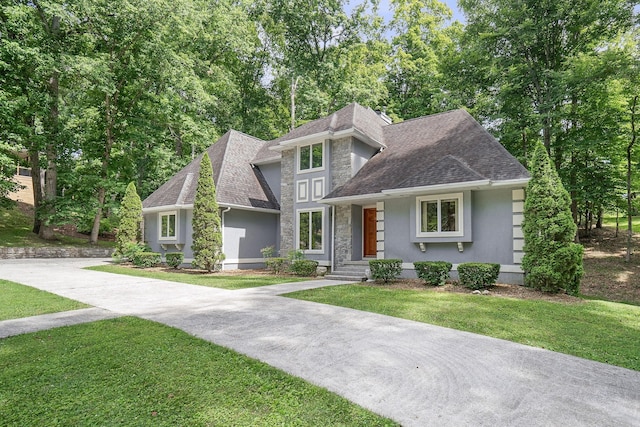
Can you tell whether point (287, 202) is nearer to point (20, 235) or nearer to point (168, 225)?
point (168, 225)

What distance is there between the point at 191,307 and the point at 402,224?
7284mm

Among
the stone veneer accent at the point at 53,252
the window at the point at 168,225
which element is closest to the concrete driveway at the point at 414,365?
the window at the point at 168,225

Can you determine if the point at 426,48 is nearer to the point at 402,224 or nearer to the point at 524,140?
the point at 524,140

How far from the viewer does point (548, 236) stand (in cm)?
840

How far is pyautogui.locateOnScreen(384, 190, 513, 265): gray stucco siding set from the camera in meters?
9.77

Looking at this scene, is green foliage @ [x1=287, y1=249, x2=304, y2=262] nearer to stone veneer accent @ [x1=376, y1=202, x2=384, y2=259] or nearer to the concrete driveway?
stone veneer accent @ [x1=376, y1=202, x2=384, y2=259]

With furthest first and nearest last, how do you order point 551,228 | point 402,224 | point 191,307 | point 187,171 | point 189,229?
point 187,171 → point 189,229 → point 402,224 → point 551,228 → point 191,307

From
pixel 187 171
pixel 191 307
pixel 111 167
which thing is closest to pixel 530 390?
pixel 191 307

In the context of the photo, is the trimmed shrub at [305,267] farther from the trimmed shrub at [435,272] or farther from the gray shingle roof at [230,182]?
the trimmed shrub at [435,272]

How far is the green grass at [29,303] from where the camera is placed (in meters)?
5.83

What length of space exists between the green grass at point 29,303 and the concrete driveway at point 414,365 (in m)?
0.49

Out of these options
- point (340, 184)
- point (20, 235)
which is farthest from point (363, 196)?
point (20, 235)

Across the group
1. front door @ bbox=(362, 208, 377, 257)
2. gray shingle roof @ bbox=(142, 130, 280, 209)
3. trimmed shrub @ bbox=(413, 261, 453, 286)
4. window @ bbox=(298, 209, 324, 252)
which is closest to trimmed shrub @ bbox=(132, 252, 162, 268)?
gray shingle roof @ bbox=(142, 130, 280, 209)

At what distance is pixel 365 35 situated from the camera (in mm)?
26797
